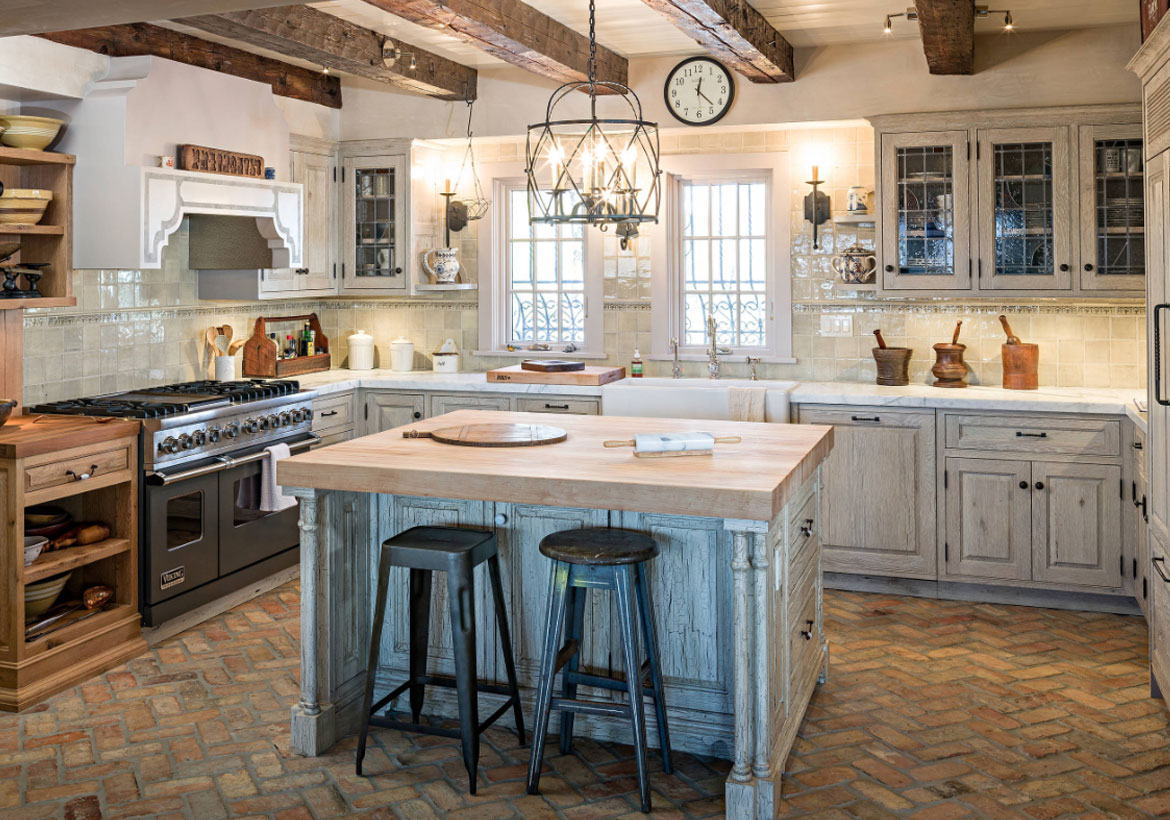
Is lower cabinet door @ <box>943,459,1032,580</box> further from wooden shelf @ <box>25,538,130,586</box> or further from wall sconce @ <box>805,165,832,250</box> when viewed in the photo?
wooden shelf @ <box>25,538,130,586</box>

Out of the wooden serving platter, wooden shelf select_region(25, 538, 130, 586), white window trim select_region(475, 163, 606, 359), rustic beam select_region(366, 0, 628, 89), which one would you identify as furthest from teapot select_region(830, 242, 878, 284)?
wooden shelf select_region(25, 538, 130, 586)

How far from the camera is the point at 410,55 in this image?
6.09 meters

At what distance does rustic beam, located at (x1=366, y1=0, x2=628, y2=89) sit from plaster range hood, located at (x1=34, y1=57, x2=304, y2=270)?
1.47 metres

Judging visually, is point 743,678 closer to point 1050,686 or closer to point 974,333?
point 1050,686

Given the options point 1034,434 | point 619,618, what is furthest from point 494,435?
point 1034,434

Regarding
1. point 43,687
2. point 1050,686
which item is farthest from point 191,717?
point 1050,686

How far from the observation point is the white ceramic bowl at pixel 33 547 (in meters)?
4.36

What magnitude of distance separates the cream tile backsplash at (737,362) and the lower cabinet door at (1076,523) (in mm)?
886

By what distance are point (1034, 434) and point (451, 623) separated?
329 cm

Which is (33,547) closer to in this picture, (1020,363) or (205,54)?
(205,54)

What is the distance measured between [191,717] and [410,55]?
371 centimetres

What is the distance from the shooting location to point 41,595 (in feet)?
14.8

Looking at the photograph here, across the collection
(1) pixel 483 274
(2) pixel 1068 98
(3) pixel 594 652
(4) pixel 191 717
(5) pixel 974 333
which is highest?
(2) pixel 1068 98

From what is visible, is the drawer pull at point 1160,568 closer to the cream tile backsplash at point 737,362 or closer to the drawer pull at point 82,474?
the cream tile backsplash at point 737,362
